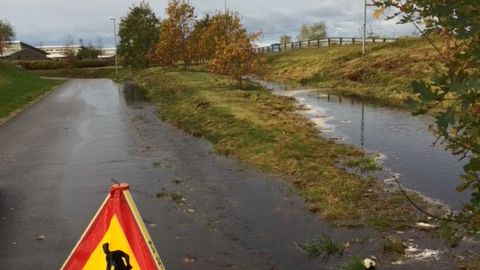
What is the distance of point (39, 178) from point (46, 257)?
4550 millimetres

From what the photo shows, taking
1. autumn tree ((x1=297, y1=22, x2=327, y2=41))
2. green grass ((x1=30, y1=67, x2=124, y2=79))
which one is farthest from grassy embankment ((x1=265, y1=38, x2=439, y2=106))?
autumn tree ((x1=297, y1=22, x2=327, y2=41))

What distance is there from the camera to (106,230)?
385cm

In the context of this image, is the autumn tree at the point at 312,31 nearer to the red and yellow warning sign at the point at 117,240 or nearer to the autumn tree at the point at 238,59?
the autumn tree at the point at 238,59

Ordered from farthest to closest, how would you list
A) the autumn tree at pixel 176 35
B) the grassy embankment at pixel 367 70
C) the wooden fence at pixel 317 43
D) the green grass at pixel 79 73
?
the green grass at pixel 79 73, the wooden fence at pixel 317 43, the autumn tree at pixel 176 35, the grassy embankment at pixel 367 70

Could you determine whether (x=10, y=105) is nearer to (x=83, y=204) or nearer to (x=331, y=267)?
(x=83, y=204)

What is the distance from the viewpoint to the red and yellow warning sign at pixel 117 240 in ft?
12.6

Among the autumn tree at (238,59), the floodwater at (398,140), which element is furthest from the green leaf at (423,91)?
the autumn tree at (238,59)

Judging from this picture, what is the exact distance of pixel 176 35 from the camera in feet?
153

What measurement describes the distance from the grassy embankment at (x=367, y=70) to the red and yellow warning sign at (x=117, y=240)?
18.9 metres

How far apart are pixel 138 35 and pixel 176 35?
12947 mm

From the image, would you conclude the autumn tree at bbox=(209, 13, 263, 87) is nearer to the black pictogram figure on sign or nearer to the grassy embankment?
the grassy embankment

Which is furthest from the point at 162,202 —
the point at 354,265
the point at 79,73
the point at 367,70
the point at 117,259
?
the point at 79,73

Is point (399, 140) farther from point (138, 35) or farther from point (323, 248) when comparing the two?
point (138, 35)

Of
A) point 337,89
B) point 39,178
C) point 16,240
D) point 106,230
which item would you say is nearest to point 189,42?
point 337,89
